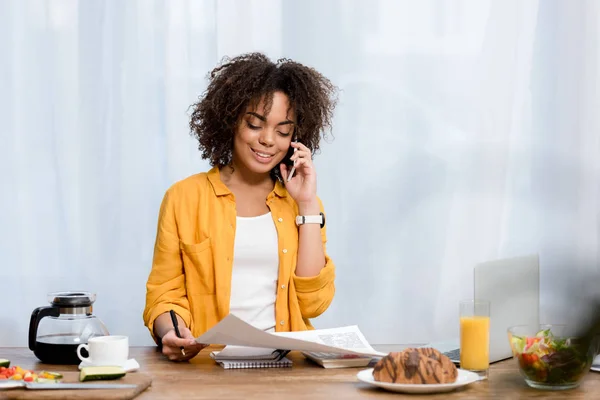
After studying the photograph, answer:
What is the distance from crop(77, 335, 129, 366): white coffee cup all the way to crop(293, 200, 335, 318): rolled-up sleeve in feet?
2.41

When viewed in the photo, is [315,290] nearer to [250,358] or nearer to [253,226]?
[253,226]

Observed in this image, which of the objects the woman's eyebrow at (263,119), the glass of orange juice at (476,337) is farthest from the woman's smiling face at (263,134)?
the glass of orange juice at (476,337)

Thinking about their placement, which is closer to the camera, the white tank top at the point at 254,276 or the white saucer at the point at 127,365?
the white saucer at the point at 127,365

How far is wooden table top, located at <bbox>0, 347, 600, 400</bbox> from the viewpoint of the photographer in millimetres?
1275

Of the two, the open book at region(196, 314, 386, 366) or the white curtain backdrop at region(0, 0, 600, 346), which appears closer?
the open book at region(196, 314, 386, 366)

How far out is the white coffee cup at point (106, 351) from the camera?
147 cm

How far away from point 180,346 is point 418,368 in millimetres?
555

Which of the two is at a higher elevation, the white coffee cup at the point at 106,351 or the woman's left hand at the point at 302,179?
the woman's left hand at the point at 302,179

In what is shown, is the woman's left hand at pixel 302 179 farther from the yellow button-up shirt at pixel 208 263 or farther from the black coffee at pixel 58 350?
the black coffee at pixel 58 350

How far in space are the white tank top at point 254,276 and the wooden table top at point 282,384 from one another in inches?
19.6

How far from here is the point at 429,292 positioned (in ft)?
10.2

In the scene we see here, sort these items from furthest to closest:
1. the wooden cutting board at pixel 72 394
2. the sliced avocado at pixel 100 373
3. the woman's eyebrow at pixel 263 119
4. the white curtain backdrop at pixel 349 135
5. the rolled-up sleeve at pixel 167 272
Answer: the white curtain backdrop at pixel 349 135 < the woman's eyebrow at pixel 263 119 < the rolled-up sleeve at pixel 167 272 < the sliced avocado at pixel 100 373 < the wooden cutting board at pixel 72 394

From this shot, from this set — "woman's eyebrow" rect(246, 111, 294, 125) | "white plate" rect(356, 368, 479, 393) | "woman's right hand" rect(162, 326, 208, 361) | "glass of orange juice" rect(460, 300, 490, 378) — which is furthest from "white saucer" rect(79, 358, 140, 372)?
"woman's eyebrow" rect(246, 111, 294, 125)

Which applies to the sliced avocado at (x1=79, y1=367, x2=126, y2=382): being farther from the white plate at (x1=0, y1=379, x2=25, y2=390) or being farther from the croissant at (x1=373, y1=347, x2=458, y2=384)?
the croissant at (x1=373, y1=347, x2=458, y2=384)
